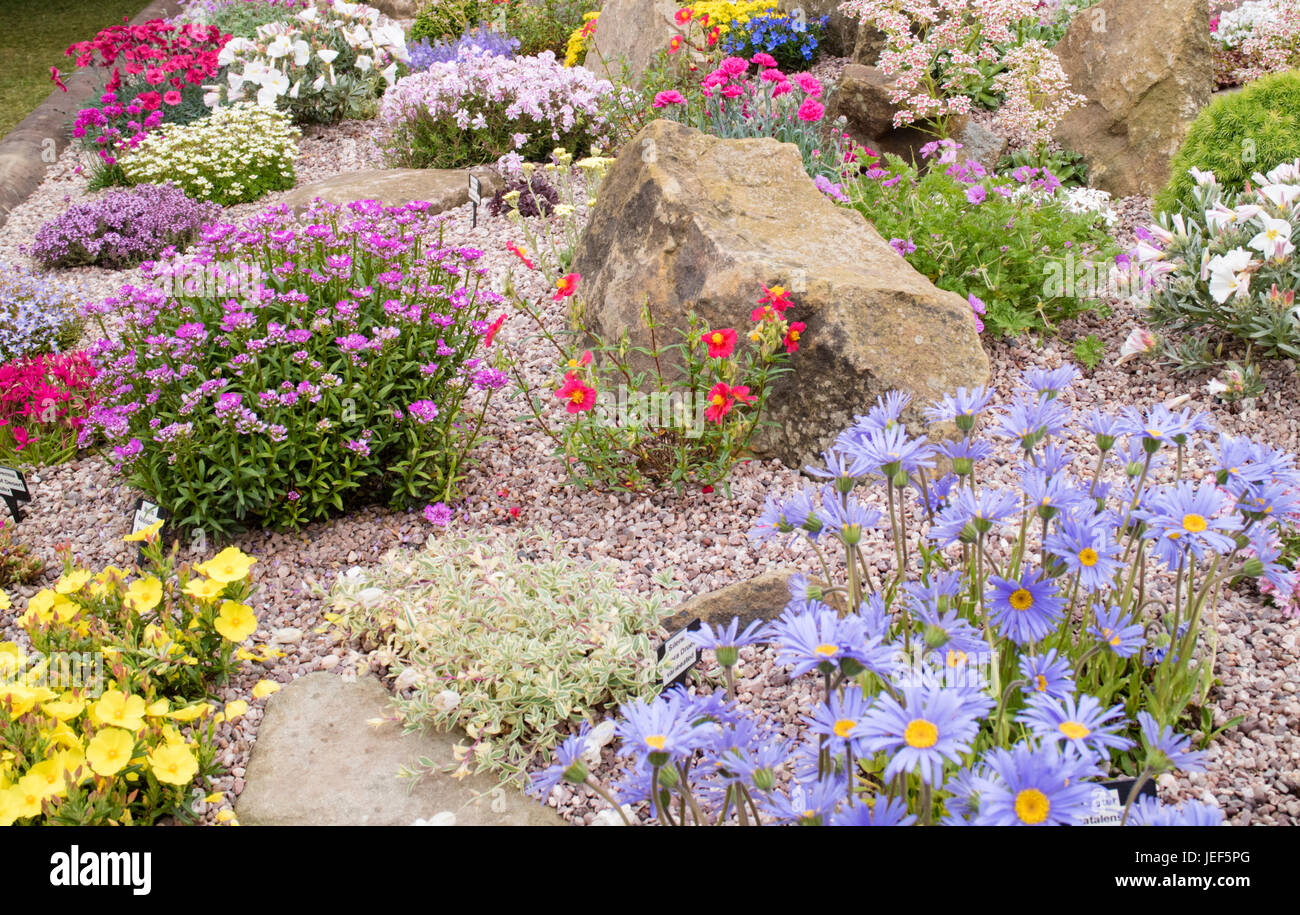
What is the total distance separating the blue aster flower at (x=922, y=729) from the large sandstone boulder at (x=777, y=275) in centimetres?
225

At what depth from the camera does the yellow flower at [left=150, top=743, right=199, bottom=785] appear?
86.2 inches

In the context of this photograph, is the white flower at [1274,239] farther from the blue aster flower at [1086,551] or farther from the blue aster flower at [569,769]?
the blue aster flower at [569,769]

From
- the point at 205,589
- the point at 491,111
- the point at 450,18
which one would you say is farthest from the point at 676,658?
the point at 450,18

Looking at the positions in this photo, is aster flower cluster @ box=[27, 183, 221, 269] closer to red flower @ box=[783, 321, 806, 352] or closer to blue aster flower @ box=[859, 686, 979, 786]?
red flower @ box=[783, 321, 806, 352]

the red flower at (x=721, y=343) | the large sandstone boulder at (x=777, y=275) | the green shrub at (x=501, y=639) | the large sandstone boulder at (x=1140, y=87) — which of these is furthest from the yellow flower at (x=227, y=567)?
the large sandstone boulder at (x=1140, y=87)

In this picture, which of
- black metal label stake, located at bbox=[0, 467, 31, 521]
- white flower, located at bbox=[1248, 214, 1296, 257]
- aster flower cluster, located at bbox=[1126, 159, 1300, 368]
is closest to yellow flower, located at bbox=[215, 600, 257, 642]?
black metal label stake, located at bbox=[0, 467, 31, 521]

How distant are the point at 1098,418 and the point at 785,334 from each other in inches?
63.3

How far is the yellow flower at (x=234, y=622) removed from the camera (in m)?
2.61

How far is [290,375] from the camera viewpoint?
3.23m

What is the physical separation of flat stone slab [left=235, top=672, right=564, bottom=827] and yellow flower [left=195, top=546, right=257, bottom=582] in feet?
1.24

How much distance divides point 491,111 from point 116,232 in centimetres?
257

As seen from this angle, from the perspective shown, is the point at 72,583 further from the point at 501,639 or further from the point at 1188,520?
the point at 1188,520
